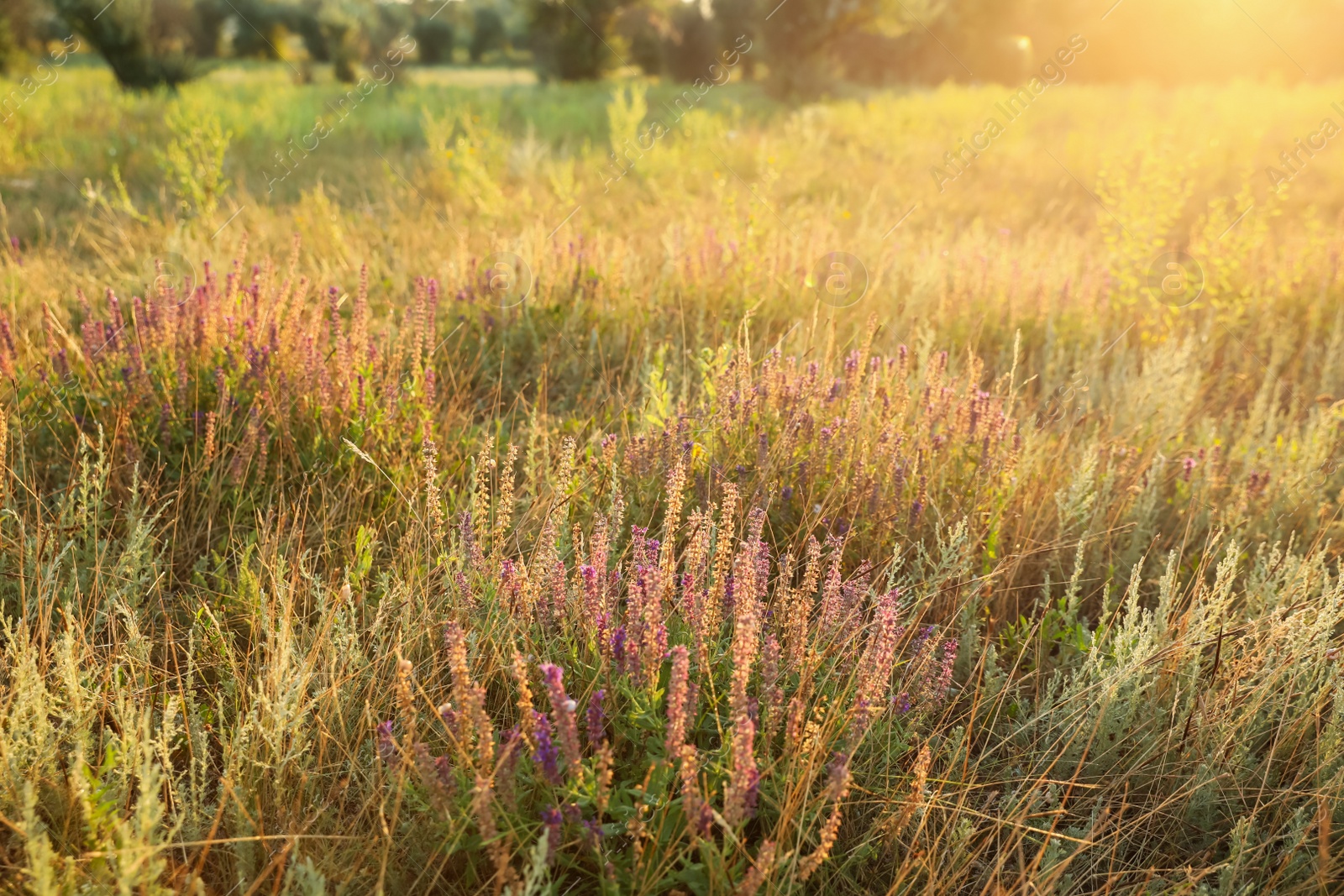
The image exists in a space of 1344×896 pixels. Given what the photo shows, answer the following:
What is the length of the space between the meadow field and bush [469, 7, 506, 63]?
125ft

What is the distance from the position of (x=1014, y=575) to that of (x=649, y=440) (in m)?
1.16

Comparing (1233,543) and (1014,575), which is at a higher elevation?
(1233,543)

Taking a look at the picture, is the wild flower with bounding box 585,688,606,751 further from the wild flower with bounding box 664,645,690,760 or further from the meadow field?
the wild flower with bounding box 664,645,690,760

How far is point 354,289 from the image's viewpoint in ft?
13.9

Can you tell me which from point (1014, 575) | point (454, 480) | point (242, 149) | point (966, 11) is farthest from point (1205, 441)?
point (966, 11)

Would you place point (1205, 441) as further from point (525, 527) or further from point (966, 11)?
point (966, 11)

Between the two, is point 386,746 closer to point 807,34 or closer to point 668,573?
point 668,573

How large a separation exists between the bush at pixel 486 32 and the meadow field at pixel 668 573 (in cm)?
3811

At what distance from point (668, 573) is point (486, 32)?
42.7 m

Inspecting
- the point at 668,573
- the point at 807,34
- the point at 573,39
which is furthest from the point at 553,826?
the point at 573,39

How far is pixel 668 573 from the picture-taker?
1711mm

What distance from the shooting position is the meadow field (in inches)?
56.2

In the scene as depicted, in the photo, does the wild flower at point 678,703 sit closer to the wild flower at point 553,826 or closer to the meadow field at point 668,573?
the meadow field at point 668,573

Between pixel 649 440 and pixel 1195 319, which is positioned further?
pixel 1195 319
